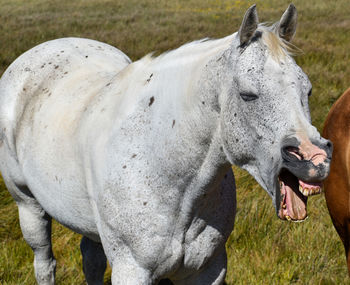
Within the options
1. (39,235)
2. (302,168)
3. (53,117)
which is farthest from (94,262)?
(302,168)

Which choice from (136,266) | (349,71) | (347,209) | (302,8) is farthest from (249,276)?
(302,8)

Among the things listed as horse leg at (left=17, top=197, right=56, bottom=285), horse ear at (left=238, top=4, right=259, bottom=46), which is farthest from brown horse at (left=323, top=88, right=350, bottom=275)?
horse leg at (left=17, top=197, right=56, bottom=285)

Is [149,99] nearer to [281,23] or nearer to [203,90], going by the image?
[203,90]

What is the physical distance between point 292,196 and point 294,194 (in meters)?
0.01

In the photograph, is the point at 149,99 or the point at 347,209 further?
the point at 347,209

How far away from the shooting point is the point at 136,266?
6.61 ft

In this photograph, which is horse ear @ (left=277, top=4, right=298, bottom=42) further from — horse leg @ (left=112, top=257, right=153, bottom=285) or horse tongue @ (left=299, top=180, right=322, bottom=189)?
horse leg @ (left=112, top=257, right=153, bottom=285)

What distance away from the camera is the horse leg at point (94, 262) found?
3025mm

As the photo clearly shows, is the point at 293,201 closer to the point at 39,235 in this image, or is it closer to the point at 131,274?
the point at 131,274

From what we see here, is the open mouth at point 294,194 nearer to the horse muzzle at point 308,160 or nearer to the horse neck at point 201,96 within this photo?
the horse muzzle at point 308,160

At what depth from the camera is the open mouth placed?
152cm

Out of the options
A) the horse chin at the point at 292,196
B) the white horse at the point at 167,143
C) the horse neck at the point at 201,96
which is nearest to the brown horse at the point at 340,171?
the white horse at the point at 167,143

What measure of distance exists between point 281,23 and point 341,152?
118 centimetres

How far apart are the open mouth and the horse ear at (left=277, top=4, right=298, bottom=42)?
1.44 ft
